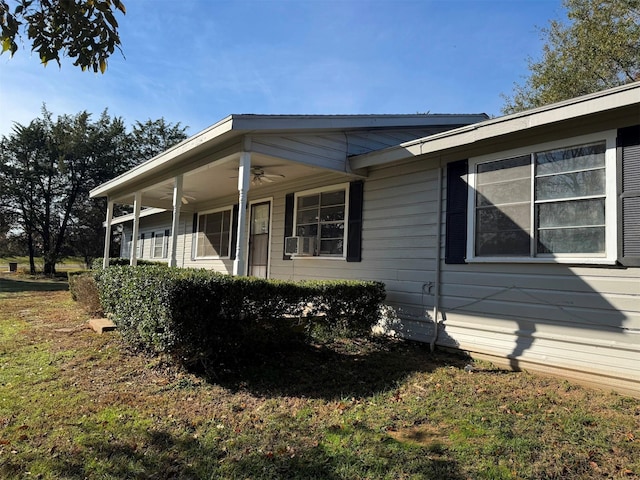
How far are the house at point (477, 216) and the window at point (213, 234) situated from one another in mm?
2582

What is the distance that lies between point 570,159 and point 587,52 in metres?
14.7

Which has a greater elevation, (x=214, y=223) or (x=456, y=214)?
(x=214, y=223)

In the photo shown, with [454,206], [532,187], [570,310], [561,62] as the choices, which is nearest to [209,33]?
[454,206]

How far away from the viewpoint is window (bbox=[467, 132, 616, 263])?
175 inches

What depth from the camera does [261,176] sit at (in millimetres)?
8133

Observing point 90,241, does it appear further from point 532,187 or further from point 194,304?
point 532,187

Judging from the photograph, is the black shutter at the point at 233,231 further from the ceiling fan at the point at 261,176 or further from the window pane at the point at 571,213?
the window pane at the point at 571,213

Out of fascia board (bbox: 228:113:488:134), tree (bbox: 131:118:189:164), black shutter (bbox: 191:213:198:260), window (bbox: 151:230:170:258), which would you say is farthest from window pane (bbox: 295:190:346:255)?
tree (bbox: 131:118:189:164)

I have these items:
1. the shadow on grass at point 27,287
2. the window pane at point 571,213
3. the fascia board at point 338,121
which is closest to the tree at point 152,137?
the shadow on grass at point 27,287

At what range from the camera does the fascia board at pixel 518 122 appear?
4.16 m

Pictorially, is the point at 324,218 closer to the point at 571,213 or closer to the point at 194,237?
the point at 571,213

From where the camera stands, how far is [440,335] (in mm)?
5848

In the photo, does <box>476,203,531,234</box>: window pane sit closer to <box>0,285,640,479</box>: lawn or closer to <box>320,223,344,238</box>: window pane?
<box>0,285,640,479</box>: lawn

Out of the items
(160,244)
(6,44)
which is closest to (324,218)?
(6,44)
